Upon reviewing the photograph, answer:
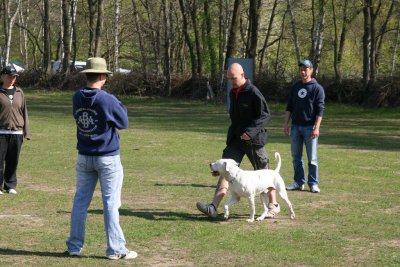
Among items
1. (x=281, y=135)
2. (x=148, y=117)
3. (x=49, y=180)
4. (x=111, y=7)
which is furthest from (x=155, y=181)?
(x=111, y=7)

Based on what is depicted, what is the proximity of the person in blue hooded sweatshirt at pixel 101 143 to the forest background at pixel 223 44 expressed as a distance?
107 feet

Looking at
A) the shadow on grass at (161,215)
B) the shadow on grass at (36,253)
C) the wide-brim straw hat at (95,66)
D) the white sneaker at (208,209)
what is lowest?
the shadow on grass at (161,215)

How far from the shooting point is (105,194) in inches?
316

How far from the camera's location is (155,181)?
558 inches

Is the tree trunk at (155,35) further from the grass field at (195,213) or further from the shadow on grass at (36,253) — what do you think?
the shadow on grass at (36,253)

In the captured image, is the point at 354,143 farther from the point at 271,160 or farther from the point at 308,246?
the point at 308,246

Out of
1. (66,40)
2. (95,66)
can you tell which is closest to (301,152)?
(95,66)

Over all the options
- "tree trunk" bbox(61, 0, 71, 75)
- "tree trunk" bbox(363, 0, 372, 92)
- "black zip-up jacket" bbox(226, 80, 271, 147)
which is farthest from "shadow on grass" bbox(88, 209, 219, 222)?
"tree trunk" bbox(61, 0, 71, 75)

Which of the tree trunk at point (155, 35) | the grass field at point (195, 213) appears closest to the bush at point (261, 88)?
the tree trunk at point (155, 35)

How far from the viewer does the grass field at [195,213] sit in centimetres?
839

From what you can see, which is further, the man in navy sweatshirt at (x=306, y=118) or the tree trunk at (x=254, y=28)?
the tree trunk at (x=254, y=28)

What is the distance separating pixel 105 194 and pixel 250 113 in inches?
121

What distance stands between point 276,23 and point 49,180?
55.6 meters

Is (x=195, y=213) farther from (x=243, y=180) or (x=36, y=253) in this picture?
(x=36, y=253)
